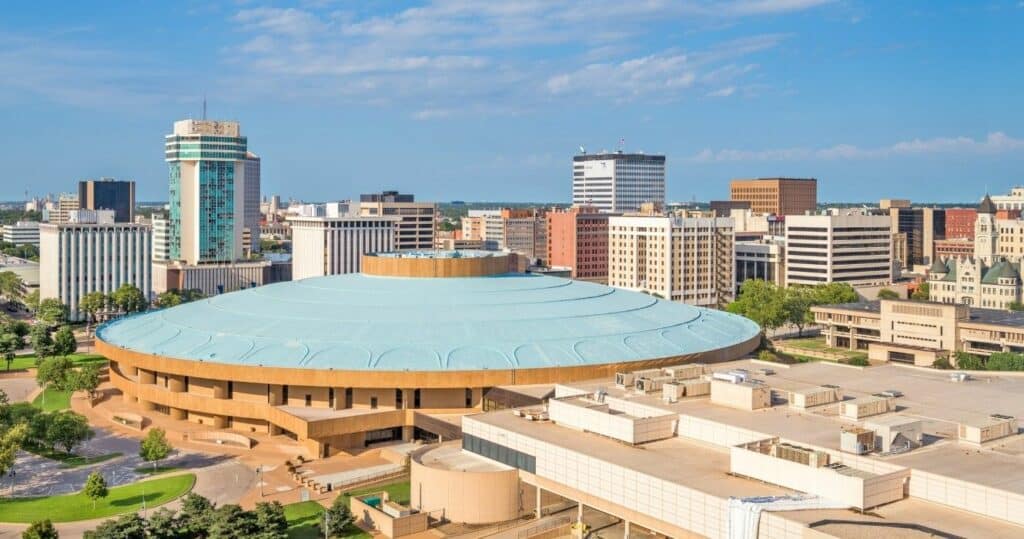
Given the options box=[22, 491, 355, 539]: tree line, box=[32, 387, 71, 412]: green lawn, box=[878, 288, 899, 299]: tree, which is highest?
box=[878, 288, 899, 299]: tree

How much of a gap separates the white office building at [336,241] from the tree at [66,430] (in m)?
102

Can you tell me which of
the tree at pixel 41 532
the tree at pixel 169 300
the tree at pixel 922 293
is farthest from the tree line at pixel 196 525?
the tree at pixel 922 293

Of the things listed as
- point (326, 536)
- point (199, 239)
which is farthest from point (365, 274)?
point (199, 239)

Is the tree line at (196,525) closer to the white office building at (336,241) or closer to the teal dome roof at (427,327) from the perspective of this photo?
the teal dome roof at (427,327)

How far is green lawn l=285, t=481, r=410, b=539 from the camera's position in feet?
148

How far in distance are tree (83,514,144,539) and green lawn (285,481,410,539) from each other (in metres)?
6.64

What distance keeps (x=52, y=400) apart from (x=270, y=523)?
4483cm

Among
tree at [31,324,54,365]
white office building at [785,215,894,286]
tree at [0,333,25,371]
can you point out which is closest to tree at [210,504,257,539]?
tree at [31,324,54,365]

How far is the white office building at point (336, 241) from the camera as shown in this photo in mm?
161125

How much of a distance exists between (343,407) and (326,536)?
18.6 metres

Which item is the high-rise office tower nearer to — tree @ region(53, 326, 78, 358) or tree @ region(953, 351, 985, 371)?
tree @ region(53, 326, 78, 358)

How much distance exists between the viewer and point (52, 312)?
121312 millimetres

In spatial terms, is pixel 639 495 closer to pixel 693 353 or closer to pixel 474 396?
pixel 474 396

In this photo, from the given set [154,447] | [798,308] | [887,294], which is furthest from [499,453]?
[887,294]
